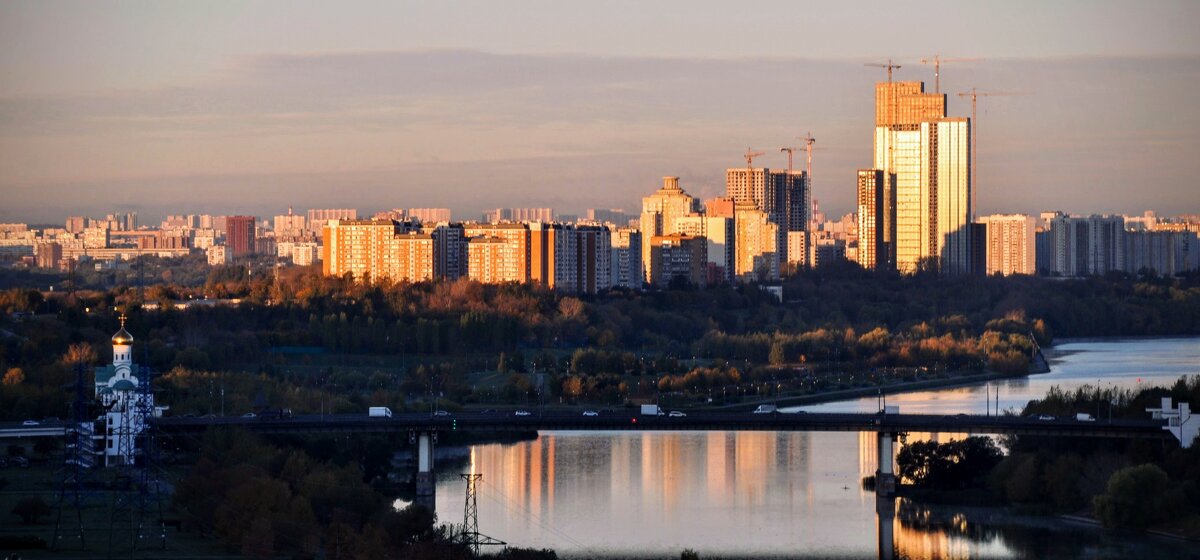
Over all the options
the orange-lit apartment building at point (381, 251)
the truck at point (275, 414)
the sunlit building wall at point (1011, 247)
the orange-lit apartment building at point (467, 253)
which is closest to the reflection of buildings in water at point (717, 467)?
the truck at point (275, 414)

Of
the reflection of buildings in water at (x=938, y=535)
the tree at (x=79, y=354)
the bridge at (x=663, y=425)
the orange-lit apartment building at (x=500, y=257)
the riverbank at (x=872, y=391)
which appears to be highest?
the orange-lit apartment building at (x=500, y=257)

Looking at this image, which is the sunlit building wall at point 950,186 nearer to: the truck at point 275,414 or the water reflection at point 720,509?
the water reflection at point 720,509

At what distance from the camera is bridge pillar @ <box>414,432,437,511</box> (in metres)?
20.7

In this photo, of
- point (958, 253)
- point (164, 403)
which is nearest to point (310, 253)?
point (958, 253)

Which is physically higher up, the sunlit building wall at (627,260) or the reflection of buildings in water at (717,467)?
the sunlit building wall at (627,260)

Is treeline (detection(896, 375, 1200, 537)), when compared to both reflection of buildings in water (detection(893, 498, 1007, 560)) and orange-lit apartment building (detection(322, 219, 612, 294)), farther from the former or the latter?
orange-lit apartment building (detection(322, 219, 612, 294))

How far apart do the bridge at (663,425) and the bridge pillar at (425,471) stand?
0.01 metres

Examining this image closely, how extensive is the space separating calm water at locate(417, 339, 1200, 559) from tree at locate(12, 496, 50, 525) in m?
3.95

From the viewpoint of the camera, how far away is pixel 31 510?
55.7 ft

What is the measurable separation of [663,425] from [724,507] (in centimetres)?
234

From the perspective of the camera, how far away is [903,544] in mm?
18266

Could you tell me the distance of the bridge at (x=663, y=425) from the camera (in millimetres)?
21344

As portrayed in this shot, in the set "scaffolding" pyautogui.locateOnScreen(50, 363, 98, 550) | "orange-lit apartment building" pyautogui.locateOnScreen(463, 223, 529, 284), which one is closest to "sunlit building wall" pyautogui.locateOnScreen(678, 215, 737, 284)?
"orange-lit apartment building" pyautogui.locateOnScreen(463, 223, 529, 284)

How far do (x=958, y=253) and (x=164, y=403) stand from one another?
143 ft
